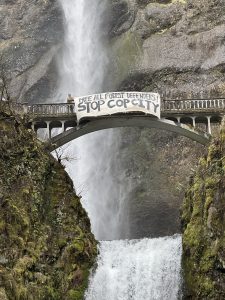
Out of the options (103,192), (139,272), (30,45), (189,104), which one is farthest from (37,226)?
(30,45)

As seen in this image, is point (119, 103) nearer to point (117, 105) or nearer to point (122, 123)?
point (117, 105)

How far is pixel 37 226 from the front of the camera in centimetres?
2488

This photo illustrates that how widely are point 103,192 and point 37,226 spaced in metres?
19.1

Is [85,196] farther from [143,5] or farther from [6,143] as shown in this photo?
[143,5]

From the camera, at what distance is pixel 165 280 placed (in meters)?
24.5

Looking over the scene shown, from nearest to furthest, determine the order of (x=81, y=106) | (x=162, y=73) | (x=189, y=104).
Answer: (x=81, y=106), (x=189, y=104), (x=162, y=73)

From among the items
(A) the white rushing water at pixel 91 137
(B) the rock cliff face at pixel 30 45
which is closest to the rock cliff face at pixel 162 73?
(A) the white rushing water at pixel 91 137

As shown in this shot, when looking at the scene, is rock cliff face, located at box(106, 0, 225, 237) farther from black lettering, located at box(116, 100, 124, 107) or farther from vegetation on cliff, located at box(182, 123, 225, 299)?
vegetation on cliff, located at box(182, 123, 225, 299)

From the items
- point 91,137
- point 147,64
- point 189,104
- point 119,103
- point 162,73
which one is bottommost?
point 119,103

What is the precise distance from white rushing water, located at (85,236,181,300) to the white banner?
836 cm

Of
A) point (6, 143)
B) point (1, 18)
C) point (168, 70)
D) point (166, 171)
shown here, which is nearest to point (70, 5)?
point (1, 18)

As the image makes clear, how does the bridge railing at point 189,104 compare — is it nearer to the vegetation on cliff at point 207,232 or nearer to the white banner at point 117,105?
the white banner at point 117,105

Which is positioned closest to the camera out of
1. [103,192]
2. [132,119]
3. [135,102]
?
[135,102]

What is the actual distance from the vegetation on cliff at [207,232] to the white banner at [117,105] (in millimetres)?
6709
